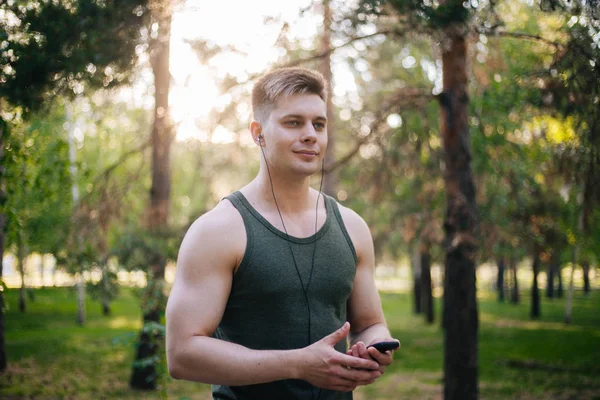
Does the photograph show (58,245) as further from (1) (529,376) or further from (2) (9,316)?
(2) (9,316)

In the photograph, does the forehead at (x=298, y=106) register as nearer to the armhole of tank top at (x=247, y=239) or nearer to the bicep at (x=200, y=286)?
the armhole of tank top at (x=247, y=239)

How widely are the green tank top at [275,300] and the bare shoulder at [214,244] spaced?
0.04 metres

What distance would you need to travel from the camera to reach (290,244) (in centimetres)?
210

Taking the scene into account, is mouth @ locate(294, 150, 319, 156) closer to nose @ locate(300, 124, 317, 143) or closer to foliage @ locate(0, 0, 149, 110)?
nose @ locate(300, 124, 317, 143)

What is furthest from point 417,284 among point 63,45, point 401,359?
point 63,45

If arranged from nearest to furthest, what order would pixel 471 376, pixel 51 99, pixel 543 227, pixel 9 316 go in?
pixel 51 99 < pixel 471 376 < pixel 543 227 < pixel 9 316

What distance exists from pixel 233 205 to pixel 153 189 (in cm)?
940

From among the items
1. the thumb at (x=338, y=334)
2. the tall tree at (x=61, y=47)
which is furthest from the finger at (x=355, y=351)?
the tall tree at (x=61, y=47)

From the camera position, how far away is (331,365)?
1.78m

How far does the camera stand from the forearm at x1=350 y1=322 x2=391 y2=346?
219 centimetres

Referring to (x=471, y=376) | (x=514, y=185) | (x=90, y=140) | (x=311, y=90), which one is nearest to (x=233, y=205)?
(x=311, y=90)

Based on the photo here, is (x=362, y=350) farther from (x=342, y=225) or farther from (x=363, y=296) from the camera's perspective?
(x=342, y=225)

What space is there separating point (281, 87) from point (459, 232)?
4.95 m

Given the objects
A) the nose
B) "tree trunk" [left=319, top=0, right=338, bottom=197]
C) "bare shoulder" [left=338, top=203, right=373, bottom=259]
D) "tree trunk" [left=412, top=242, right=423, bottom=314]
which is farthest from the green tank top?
"tree trunk" [left=412, top=242, right=423, bottom=314]
